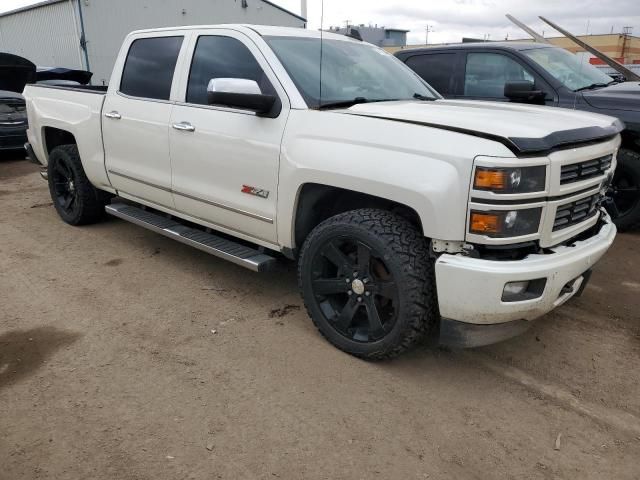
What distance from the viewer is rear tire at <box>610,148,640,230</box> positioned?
5172 millimetres

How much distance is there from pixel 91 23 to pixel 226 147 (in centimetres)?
1608

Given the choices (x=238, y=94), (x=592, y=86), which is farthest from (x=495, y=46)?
(x=238, y=94)

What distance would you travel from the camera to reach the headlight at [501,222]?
2.46m

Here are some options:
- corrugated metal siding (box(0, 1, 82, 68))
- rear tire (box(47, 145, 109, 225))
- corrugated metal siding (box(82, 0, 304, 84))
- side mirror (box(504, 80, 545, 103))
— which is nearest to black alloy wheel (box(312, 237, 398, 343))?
side mirror (box(504, 80, 545, 103))

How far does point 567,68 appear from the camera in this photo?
5.77 meters

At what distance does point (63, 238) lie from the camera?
17.2 ft

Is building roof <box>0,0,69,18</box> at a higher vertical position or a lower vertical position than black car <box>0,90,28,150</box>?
higher

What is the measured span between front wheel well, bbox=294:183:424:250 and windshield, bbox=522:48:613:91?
346 cm

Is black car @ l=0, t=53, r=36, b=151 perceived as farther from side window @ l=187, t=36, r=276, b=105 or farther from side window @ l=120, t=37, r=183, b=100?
side window @ l=187, t=36, r=276, b=105

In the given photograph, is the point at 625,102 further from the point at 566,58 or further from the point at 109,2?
the point at 109,2

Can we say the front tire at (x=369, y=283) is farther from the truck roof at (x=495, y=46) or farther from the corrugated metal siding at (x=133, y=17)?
the corrugated metal siding at (x=133, y=17)

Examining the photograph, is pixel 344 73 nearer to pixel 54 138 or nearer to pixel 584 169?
pixel 584 169

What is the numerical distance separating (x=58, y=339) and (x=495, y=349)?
2.76 m

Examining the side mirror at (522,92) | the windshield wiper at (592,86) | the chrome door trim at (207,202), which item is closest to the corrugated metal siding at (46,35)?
the chrome door trim at (207,202)
